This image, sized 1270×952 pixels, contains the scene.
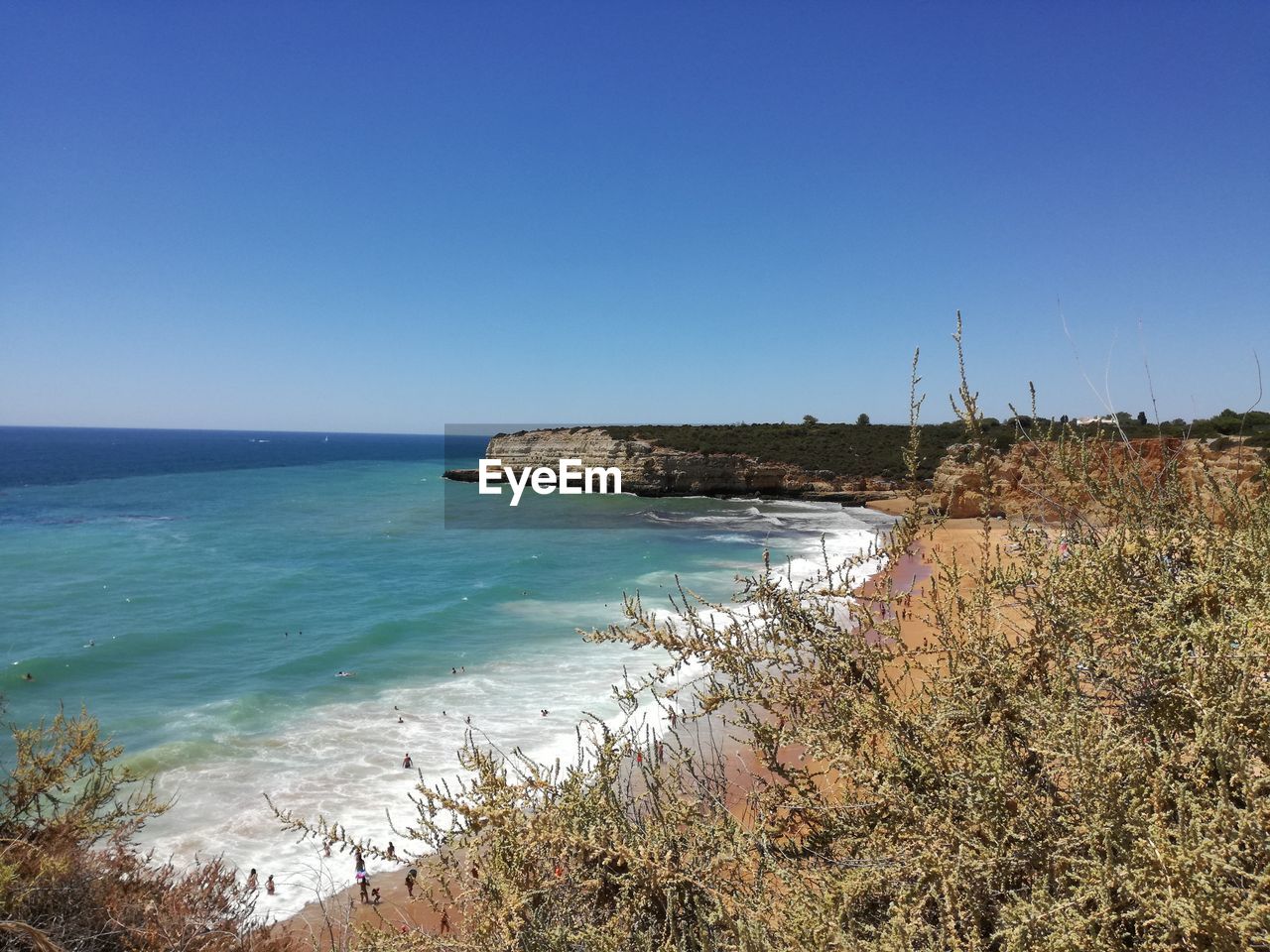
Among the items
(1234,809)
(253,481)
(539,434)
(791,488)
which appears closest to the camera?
(1234,809)

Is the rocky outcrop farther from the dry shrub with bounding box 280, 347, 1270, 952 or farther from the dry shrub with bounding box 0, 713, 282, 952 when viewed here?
the dry shrub with bounding box 280, 347, 1270, 952

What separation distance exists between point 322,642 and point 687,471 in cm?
4458

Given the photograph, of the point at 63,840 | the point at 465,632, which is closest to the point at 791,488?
the point at 465,632

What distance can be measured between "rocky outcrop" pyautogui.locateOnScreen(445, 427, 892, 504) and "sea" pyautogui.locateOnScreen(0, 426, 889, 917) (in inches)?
332

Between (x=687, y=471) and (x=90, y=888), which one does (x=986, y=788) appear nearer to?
(x=90, y=888)

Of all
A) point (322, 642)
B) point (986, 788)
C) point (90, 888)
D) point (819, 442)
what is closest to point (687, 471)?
point (819, 442)

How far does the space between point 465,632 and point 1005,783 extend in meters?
23.1

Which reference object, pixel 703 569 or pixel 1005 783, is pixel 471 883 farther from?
pixel 703 569

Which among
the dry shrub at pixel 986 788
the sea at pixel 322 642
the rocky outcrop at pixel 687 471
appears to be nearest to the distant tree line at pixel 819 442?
the rocky outcrop at pixel 687 471

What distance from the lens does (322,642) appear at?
22719 mm

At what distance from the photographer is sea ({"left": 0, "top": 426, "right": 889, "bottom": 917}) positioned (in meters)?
13.2

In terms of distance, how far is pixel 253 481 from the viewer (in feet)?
278

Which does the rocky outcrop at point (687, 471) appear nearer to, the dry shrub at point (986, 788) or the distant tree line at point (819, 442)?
the distant tree line at point (819, 442)

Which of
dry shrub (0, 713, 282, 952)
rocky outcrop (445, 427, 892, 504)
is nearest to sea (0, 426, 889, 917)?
dry shrub (0, 713, 282, 952)
